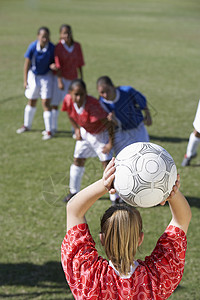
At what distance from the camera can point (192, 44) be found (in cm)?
1839

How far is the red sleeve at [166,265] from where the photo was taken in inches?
66.5

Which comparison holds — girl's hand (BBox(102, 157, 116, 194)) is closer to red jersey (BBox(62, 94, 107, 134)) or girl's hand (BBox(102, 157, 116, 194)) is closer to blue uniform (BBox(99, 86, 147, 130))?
blue uniform (BBox(99, 86, 147, 130))

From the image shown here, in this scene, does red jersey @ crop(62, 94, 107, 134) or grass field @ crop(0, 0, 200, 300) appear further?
red jersey @ crop(62, 94, 107, 134)

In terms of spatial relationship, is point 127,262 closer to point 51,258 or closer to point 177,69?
point 51,258

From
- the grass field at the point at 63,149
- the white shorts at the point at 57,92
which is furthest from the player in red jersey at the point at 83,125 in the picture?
the white shorts at the point at 57,92

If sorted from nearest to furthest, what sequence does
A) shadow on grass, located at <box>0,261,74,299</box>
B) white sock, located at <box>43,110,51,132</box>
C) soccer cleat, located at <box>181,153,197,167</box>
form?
shadow on grass, located at <box>0,261,74,299</box>
soccer cleat, located at <box>181,153,197,167</box>
white sock, located at <box>43,110,51,132</box>

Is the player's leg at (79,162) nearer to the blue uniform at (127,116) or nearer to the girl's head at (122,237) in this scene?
the blue uniform at (127,116)

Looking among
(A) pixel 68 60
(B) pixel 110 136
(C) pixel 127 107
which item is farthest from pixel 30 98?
(B) pixel 110 136

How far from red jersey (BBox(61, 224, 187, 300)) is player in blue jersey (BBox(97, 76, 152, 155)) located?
4.40 feet

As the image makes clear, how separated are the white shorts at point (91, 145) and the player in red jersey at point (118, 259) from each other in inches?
81.5

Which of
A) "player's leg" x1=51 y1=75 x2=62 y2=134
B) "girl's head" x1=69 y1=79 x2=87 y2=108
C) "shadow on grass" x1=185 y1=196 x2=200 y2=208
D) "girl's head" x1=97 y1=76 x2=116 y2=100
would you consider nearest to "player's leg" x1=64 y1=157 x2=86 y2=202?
"girl's head" x1=69 y1=79 x2=87 y2=108

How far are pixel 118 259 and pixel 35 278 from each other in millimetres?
2381

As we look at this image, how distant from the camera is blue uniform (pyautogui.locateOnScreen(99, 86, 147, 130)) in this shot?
3889 mm

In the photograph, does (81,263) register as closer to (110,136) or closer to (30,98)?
(110,136)
